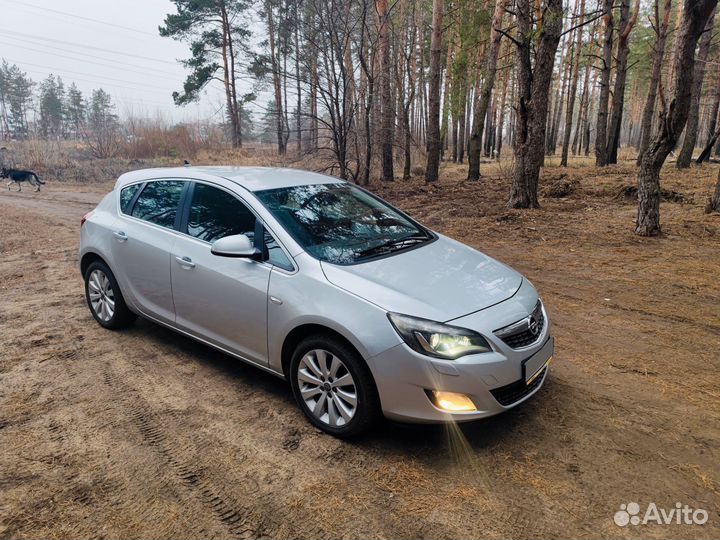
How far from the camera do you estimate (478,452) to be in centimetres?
282

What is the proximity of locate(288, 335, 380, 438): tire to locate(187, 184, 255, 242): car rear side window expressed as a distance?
1031 millimetres

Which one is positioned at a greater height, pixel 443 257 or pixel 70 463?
pixel 443 257

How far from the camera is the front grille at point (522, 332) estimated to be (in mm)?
2793

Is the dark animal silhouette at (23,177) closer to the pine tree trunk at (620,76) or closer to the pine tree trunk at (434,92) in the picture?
the pine tree trunk at (434,92)

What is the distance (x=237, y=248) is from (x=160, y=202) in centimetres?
147

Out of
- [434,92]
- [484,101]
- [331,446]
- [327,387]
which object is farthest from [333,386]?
[484,101]

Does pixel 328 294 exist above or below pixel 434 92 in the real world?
below

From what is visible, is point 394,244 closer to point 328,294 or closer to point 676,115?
point 328,294

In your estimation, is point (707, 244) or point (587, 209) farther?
point (587, 209)

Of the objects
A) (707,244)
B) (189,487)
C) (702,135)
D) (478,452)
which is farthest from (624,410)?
(702,135)

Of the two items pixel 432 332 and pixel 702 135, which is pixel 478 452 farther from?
pixel 702 135

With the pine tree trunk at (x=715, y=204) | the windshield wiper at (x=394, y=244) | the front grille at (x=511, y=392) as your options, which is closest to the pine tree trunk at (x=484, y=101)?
the pine tree trunk at (x=715, y=204)

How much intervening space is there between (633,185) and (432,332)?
1075cm

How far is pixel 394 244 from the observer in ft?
12.0
